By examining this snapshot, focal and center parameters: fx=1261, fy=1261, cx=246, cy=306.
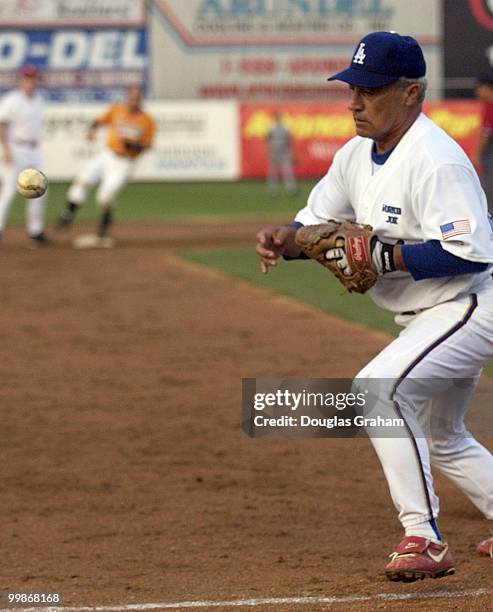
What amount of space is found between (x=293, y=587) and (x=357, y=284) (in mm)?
1184

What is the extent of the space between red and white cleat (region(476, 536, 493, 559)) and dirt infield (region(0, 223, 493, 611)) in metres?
0.07

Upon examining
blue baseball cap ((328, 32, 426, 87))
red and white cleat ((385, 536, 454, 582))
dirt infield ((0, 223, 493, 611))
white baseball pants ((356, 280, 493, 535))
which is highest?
blue baseball cap ((328, 32, 426, 87))

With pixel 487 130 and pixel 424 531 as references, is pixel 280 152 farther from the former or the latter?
pixel 424 531

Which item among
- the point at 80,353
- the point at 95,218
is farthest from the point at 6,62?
the point at 80,353

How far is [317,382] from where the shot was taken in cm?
845

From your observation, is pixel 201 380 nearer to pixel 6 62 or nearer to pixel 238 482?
pixel 238 482

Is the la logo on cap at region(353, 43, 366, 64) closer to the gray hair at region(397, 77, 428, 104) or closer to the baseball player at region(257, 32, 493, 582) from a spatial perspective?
the baseball player at region(257, 32, 493, 582)

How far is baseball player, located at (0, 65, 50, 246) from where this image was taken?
56.5ft

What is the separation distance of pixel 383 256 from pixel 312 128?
2854 centimetres

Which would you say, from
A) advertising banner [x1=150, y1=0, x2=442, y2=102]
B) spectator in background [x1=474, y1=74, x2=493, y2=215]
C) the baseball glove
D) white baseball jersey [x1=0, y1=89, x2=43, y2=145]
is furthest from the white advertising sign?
the baseball glove

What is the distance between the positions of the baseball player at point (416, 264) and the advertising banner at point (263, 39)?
3201cm

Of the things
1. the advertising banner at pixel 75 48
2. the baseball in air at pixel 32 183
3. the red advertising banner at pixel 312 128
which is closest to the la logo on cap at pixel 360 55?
the baseball in air at pixel 32 183

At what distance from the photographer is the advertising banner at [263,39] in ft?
120

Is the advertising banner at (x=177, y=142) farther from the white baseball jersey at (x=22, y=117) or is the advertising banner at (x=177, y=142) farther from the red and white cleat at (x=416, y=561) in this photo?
the red and white cleat at (x=416, y=561)
